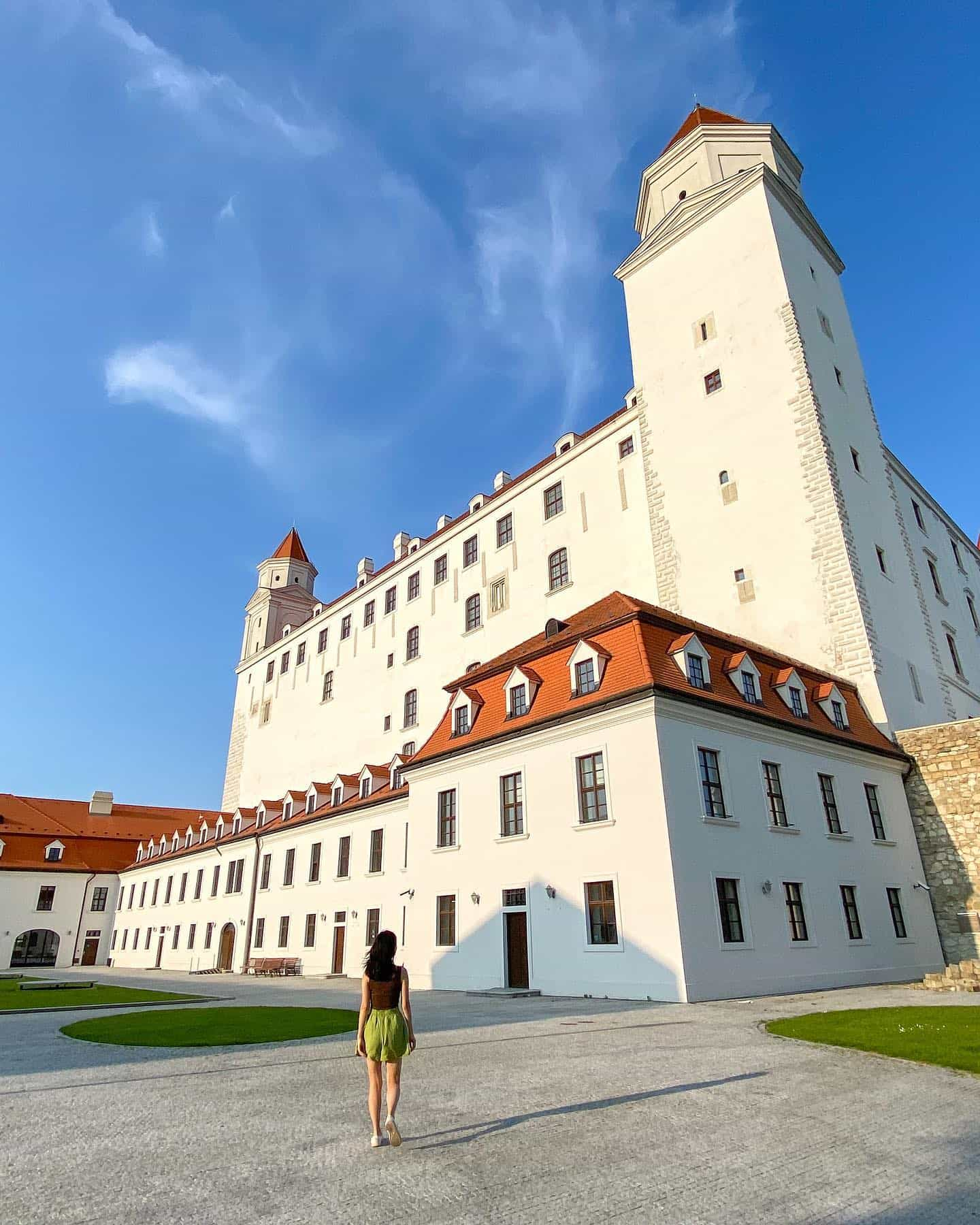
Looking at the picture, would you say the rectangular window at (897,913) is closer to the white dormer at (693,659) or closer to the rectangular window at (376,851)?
the white dormer at (693,659)

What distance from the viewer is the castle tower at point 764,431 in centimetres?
2731

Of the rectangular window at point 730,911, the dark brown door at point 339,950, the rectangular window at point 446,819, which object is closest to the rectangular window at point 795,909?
the rectangular window at point 730,911

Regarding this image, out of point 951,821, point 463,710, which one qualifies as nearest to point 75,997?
point 463,710

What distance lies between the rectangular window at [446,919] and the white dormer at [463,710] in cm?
507

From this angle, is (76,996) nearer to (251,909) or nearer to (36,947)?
(251,909)

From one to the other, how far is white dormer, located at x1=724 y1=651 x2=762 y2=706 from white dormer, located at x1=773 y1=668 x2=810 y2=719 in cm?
A: 93

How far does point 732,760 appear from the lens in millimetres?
19781

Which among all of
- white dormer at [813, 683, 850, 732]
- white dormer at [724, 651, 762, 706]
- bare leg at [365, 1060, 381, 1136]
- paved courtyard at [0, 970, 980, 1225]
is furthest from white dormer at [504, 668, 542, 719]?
bare leg at [365, 1060, 381, 1136]

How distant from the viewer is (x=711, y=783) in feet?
62.8

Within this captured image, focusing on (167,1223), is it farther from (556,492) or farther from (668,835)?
(556,492)

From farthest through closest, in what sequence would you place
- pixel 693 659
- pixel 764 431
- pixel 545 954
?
pixel 764 431 → pixel 693 659 → pixel 545 954

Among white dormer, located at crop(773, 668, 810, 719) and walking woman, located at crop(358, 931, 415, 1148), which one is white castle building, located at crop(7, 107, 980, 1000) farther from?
walking woman, located at crop(358, 931, 415, 1148)

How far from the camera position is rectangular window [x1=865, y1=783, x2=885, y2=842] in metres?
23.4

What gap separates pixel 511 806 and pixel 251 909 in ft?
76.9
